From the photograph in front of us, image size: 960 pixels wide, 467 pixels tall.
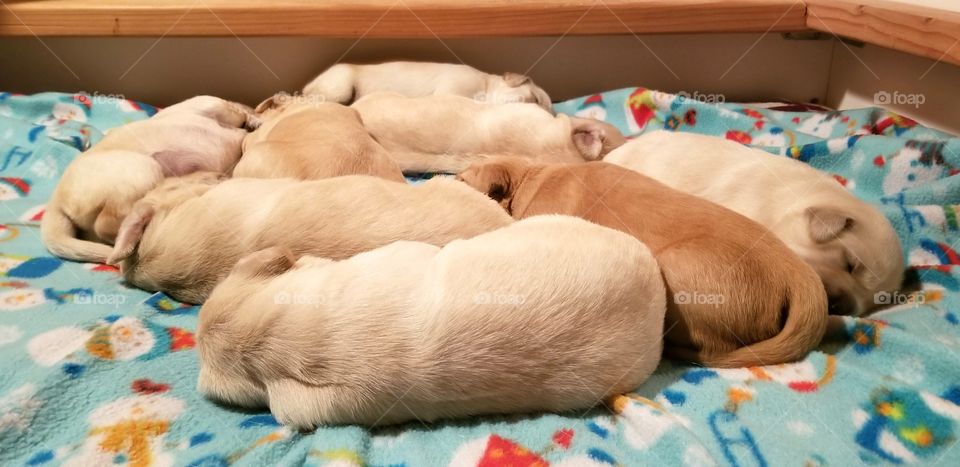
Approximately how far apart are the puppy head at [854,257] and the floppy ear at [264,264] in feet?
4.45

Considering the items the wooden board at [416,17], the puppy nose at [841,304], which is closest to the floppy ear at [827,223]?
the puppy nose at [841,304]

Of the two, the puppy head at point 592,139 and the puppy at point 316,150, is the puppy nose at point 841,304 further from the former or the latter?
the puppy at point 316,150

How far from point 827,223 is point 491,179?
36.9 inches

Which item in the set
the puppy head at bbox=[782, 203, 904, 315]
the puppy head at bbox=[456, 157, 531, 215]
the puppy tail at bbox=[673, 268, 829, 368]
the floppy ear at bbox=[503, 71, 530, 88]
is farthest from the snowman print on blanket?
the floppy ear at bbox=[503, 71, 530, 88]

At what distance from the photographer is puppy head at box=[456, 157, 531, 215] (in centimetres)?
203

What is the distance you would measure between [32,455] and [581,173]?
1.51m

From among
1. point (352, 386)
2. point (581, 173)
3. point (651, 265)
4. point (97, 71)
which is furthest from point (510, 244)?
point (97, 71)

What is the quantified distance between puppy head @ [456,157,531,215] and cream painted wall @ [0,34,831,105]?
131cm

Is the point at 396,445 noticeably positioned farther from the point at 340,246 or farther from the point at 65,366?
the point at 65,366

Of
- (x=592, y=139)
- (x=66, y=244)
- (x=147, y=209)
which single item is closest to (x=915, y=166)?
(x=592, y=139)

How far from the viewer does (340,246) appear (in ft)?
5.28

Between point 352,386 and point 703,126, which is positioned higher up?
point 352,386

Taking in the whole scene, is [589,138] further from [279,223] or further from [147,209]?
[147,209]

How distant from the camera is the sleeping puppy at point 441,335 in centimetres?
125
